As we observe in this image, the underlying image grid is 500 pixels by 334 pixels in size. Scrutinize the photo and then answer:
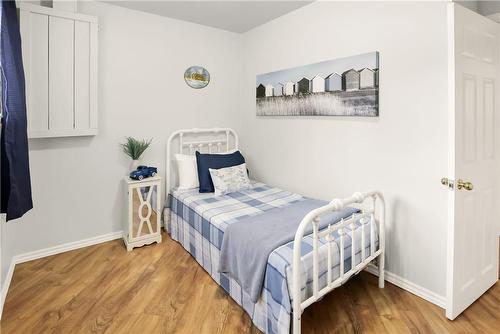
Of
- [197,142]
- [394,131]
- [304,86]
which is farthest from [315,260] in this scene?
[197,142]

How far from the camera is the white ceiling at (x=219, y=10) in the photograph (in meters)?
2.99

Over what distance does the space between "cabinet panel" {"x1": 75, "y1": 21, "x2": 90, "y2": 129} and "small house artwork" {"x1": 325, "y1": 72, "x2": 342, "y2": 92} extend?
2197 millimetres

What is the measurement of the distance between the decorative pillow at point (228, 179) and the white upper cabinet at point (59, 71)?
1239 millimetres

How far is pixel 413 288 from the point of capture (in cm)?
228

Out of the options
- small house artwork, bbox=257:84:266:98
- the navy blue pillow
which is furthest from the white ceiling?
the navy blue pillow

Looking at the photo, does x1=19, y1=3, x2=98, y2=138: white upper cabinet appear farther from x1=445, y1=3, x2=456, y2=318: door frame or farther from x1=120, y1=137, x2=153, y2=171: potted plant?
x1=445, y1=3, x2=456, y2=318: door frame

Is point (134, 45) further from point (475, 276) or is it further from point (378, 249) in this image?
point (475, 276)

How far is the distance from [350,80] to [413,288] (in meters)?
1.72

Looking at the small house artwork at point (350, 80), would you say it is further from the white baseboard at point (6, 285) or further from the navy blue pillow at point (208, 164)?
the white baseboard at point (6, 285)

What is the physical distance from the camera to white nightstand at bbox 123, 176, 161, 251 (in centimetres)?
296

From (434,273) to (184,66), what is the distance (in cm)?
315

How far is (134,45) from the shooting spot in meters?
3.17

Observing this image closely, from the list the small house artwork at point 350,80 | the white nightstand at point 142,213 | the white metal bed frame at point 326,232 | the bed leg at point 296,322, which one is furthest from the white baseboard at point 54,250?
the small house artwork at point 350,80

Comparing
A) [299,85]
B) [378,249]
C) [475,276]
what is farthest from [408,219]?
[299,85]
